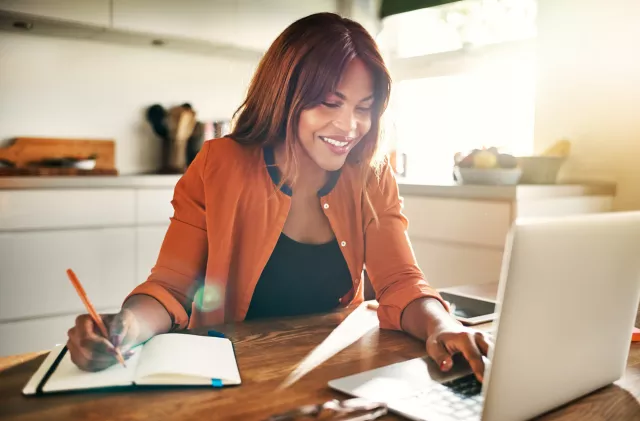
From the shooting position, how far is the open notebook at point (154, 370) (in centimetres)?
80

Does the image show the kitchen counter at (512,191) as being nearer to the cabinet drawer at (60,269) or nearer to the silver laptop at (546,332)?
the cabinet drawer at (60,269)

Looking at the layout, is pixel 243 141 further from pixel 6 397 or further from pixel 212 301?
pixel 6 397

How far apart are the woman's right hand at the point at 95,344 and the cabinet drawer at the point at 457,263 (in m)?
1.82

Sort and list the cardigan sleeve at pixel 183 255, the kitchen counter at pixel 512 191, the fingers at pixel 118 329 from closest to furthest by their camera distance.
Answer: the fingers at pixel 118 329 < the cardigan sleeve at pixel 183 255 < the kitchen counter at pixel 512 191

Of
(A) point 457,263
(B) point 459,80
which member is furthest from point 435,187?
(B) point 459,80

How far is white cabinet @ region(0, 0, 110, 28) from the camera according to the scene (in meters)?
2.76

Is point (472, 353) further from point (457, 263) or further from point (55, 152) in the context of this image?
point (55, 152)

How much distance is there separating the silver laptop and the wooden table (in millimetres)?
31

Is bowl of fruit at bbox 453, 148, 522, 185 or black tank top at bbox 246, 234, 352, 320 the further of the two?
bowl of fruit at bbox 453, 148, 522, 185

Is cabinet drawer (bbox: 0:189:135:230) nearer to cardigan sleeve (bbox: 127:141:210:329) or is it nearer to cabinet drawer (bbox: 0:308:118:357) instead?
cabinet drawer (bbox: 0:308:118:357)

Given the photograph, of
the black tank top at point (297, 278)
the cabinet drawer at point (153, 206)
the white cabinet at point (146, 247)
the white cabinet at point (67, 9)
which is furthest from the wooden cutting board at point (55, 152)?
the black tank top at point (297, 278)

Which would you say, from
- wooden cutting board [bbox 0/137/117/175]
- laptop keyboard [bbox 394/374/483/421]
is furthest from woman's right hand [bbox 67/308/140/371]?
wooden cutting board [bbox 0/137/117/175]

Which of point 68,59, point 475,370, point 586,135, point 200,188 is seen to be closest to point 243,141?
point 200,188

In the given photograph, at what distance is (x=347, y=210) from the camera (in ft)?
Answer: 4.74
